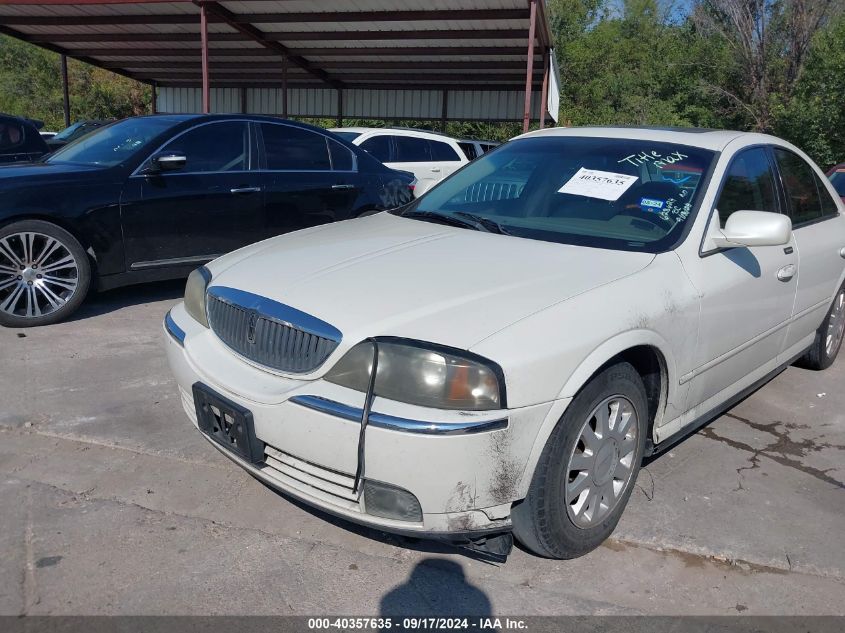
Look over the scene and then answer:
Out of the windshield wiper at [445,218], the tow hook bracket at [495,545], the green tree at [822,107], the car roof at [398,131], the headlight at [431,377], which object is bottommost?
the tow hook bracket at [495,545]

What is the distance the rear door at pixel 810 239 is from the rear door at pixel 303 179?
149 inches

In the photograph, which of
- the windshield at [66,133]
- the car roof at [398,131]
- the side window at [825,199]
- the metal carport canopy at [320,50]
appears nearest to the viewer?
the side window at [825,199]

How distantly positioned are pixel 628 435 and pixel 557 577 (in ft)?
2.02

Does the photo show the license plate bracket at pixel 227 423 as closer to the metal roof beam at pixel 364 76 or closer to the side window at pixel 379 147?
the side window at pixel 379 147

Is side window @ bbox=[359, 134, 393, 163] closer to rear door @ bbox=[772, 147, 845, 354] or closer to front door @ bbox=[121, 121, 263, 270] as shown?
front door @ bbox=[121, 121, 263, 270]

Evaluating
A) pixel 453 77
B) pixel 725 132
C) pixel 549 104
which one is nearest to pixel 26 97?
pixel 453 77

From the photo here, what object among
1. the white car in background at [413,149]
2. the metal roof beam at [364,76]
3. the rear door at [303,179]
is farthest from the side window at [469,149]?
the rear door at [303,179]

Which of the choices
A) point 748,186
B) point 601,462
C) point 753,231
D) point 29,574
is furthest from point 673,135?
point 29,574

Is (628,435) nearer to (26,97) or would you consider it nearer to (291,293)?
(291,293)

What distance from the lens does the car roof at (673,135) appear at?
3607 millimetres

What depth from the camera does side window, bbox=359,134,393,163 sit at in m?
11.0

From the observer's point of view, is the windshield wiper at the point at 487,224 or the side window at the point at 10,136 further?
the side window at the point at 10,136

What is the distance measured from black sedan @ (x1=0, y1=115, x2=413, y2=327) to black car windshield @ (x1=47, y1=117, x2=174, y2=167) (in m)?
0.01

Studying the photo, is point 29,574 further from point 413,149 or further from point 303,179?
point 413,149
